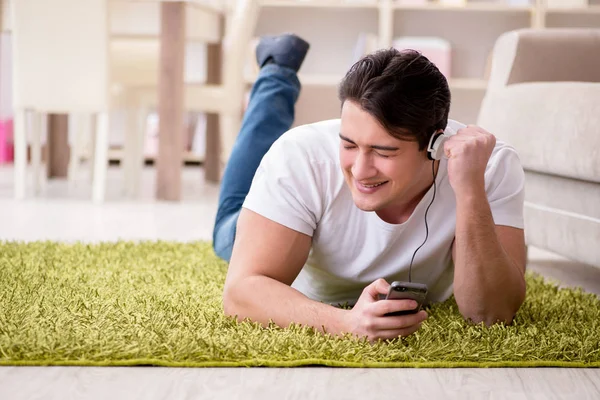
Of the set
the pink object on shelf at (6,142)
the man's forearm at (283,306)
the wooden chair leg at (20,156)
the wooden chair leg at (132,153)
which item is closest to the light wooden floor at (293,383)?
the man's forearm at (283,306)

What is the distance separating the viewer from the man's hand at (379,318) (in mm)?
1295

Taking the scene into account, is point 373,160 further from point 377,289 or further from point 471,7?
point 471,7

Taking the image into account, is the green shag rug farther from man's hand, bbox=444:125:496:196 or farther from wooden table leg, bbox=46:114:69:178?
wooden table leg, bbox=46:114:69:178

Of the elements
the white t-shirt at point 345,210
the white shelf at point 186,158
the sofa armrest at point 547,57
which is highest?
the sofa armrest at point 547,57

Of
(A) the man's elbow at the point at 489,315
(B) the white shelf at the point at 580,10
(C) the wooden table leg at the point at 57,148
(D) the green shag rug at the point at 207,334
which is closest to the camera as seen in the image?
(D) the green shag rug at the point at 207,334

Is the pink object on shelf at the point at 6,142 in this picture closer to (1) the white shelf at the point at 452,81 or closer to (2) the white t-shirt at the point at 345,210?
(1) the white shelf at the point at 452,81

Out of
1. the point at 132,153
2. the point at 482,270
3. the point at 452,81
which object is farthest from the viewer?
the point at 452,81

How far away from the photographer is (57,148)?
474 centimetres

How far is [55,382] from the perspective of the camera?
1167 mm

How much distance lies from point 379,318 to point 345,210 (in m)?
0.22

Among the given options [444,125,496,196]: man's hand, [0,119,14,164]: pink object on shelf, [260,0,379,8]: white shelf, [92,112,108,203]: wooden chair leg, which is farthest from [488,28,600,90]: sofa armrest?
[0,119,14,164]: pink object on shelf

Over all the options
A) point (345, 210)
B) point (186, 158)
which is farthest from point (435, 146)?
point (186, 158)

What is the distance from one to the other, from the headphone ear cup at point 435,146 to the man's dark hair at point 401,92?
1 cm

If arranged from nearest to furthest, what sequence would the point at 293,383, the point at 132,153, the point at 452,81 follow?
the point at 293,383 → the point at 132,153 → the point at 452,81
